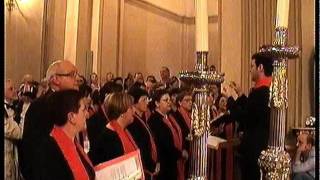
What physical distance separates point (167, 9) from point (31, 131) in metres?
0.36

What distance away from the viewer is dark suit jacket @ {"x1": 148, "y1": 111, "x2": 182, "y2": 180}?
43.5 inches

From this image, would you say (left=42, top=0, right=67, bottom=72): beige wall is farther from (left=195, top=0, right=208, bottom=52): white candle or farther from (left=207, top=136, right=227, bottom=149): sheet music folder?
(left=207, top=136, right=227, bottom=149): sheet music folder

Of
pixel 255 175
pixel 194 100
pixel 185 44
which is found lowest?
pixel 255 175

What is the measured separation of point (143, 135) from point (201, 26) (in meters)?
0.36

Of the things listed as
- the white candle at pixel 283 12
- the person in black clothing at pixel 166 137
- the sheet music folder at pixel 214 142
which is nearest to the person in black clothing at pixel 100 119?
the person in black clothing at pixel 166 137

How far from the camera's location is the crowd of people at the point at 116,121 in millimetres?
802

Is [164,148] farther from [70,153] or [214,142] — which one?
[70,153]

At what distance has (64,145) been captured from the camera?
88 cm

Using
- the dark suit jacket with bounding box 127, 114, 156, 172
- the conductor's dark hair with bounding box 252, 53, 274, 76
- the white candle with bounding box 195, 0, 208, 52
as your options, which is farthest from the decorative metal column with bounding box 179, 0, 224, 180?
the dark suit jacket with bounding box 127, 114, 156, 172

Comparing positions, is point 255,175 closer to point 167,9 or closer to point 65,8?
point 167,9

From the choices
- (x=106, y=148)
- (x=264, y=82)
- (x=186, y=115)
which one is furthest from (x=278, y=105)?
(x=106, y=148)

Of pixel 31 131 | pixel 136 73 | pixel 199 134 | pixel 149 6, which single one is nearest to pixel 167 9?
pixel 149 6

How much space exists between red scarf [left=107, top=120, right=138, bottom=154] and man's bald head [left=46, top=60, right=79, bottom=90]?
0.22 m

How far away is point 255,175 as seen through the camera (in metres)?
1.04
